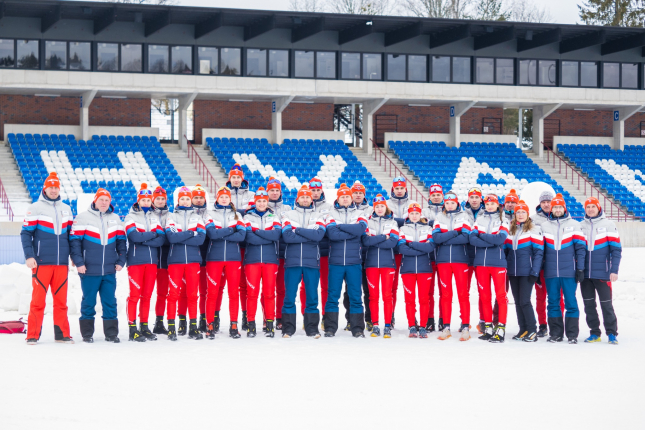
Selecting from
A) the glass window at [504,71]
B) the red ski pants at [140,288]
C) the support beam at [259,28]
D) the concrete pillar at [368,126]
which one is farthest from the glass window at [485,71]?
the red ski pants at [140,288]

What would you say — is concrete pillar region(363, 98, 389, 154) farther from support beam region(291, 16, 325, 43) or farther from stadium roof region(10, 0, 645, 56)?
support beam region(291, 16, 325, 43)

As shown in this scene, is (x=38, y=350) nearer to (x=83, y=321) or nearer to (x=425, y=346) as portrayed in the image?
(x=83, y=321)

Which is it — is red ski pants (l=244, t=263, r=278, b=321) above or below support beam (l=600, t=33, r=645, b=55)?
below

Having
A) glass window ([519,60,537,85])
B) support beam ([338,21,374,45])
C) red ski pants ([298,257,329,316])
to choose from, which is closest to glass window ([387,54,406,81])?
support beam ([338,21,374,45])

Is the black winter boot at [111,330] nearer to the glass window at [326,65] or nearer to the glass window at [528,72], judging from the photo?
the glass window at [326,65]

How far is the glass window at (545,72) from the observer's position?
31.9 meters

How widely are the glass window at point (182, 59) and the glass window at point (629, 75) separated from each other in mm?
18280

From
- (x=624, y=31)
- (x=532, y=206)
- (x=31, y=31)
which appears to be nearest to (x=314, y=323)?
(x=532, y=206)

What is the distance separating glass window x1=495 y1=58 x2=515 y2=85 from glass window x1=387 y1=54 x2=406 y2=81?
4.08 metres

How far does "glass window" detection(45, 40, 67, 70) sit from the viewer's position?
26.7 m

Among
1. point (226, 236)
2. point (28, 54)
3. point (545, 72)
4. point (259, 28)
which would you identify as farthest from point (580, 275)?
point (545, 72)

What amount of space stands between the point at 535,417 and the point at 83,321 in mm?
5711

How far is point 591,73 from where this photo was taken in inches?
1283

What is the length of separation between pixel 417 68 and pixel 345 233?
2174 cm
